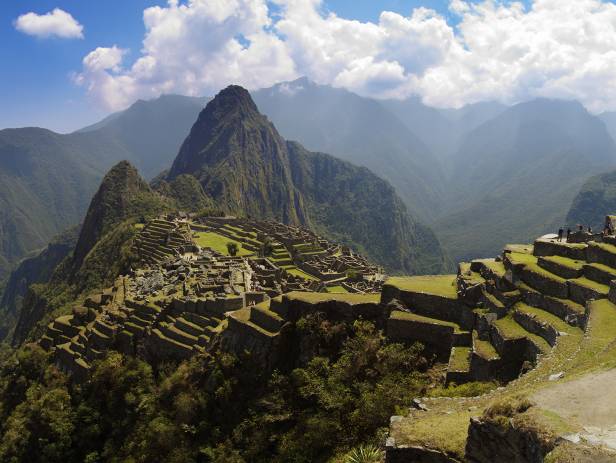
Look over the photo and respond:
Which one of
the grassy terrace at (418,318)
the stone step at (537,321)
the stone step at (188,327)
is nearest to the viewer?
the stone step at (537,321)

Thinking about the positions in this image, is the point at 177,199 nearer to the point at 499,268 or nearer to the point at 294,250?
the point at 294,250

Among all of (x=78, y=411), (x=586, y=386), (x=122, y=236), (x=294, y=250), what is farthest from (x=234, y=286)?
(x=122, y=236)

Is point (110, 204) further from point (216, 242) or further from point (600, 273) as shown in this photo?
point (600, 273)

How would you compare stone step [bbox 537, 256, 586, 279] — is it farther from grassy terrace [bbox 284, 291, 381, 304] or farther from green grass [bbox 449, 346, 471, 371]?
grassy terrace [bbox 284, 291, 381, 304]

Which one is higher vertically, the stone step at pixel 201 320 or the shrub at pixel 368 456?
the stone step at pixel 201 320

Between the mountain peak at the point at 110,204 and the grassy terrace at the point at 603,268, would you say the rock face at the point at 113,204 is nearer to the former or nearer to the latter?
the mountain peak at the point at 110,204

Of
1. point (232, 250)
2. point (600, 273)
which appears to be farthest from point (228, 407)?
point (232, 250)

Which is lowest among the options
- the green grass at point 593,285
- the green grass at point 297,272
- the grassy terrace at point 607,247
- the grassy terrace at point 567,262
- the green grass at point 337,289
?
the green grass at point 337,289

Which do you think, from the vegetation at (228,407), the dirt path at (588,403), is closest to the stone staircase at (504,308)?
A: the vegetation at (228,407)
